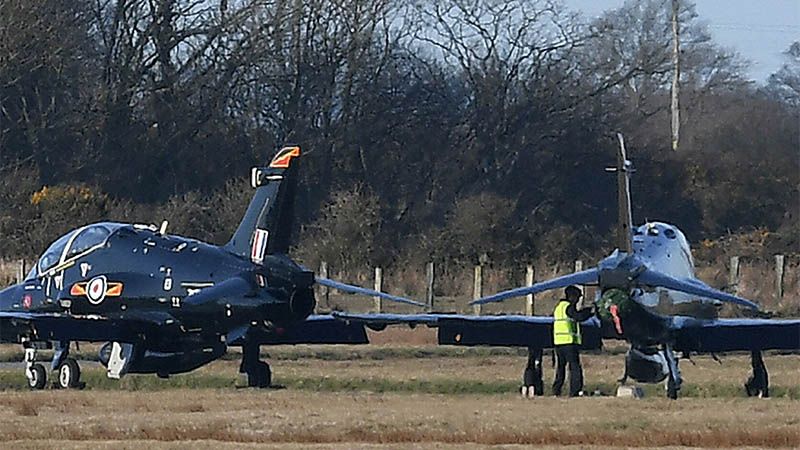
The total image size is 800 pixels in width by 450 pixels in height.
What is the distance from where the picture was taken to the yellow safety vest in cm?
2306

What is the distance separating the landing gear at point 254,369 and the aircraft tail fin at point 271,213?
1.46 meters

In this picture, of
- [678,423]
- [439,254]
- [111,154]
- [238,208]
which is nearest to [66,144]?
[111,154]

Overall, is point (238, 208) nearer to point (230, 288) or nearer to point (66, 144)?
point (66, 144)

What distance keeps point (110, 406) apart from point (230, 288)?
3750 mm

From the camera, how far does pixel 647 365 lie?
75.9 feet

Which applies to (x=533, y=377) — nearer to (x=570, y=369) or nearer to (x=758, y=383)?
(x=570, y=369)

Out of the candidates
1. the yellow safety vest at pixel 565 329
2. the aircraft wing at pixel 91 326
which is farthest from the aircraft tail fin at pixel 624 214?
the aircraft wing at pixel 91 326

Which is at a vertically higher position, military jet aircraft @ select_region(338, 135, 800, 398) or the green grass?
military jet aircraft @ select_region(338, 135, 800, 398)

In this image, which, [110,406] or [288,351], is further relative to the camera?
[288,351]

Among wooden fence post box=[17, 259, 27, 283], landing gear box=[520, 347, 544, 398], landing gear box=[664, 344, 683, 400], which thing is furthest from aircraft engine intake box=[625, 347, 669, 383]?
wooden fence post box=[17, 259, 27, 283]

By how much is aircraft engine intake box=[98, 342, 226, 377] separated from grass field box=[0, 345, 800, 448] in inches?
10.6

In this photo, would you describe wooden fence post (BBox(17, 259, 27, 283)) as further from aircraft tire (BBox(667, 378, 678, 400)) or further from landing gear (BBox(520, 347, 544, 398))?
aircraft tire (BBox(667, 378, 678, 400))

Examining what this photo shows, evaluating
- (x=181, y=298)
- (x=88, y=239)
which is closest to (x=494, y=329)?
(x=181, y=298)

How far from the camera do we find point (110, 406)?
19984 mm
